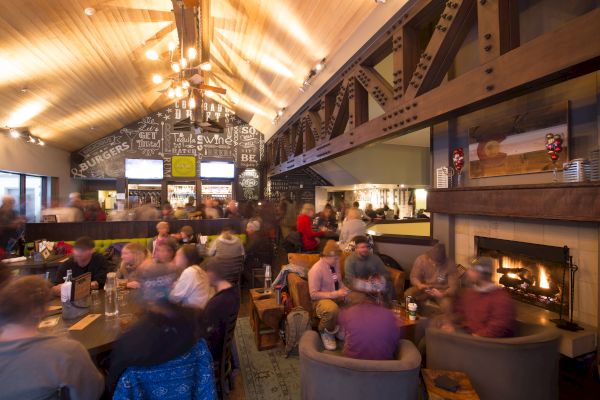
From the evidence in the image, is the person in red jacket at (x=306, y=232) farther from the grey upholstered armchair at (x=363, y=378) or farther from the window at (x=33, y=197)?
the window at (x=33, y=197)

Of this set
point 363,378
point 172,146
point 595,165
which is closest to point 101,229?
point 172,146

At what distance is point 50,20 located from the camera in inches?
159

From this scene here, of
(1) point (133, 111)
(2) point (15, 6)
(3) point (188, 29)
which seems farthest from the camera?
(1) point (133, 111)

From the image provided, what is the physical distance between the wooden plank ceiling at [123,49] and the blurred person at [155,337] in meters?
3.49

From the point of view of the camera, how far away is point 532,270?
11.8 feet

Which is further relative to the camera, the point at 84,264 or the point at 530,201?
the point at 84,264

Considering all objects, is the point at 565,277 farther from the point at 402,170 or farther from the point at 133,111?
the point at 133,111

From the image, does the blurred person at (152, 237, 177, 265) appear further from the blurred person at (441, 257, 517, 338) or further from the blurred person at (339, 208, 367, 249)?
the blurred person at (339, 208, 367, 249)

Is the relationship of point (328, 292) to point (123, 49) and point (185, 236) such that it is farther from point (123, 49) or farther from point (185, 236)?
point (123, 49)

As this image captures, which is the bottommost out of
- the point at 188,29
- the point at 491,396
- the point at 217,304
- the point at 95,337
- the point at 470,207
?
the point at 491,396

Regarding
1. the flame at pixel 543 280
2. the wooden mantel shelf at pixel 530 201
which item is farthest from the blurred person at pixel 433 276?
the flame at pixel 543 280

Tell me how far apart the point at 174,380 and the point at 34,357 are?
0.69 m

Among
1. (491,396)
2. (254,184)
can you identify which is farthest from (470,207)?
(254,184)

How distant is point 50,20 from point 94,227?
12.3 feet
